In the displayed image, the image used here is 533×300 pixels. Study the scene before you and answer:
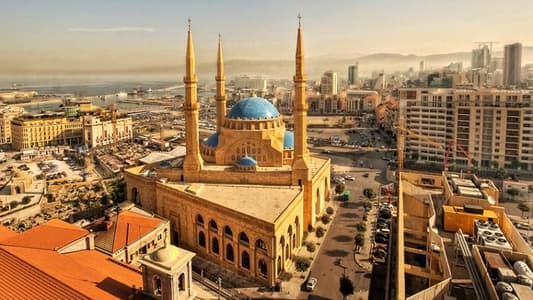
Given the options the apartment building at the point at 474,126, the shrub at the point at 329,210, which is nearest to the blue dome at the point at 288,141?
the shrub at the point at 329,210

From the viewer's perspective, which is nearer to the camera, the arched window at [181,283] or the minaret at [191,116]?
the arched window at [181,283]

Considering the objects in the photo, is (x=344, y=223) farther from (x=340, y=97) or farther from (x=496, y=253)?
(x=340, y=97)

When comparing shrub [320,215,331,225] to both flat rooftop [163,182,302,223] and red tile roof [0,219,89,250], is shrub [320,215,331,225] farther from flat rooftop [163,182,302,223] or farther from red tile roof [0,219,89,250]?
red tile roof [0,219,89,250]

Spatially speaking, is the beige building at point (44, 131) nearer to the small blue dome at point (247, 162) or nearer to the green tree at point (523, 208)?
the small blue dome at point (247, 162)

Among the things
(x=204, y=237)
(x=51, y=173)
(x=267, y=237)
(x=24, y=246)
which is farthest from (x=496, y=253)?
(x=51, y=173)

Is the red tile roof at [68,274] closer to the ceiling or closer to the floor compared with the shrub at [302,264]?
closer to the ceiling

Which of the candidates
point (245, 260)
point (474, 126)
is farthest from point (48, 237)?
point (474, 126)

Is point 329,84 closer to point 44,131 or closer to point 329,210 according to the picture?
point 44,131
